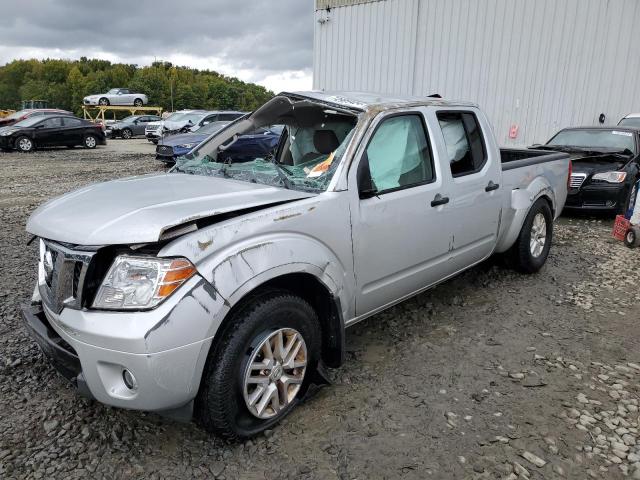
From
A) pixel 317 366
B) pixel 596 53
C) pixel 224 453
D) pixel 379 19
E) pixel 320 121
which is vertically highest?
pixel 379 19

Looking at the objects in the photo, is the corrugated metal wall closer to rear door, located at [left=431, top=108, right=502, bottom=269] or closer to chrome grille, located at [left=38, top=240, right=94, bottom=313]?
rear door, located at [left=431, top=108, right=502, bottom=269]

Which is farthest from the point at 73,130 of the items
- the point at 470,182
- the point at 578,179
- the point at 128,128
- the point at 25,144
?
the point at 470,182

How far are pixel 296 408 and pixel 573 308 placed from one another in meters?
2.82

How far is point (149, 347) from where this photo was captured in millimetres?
2025

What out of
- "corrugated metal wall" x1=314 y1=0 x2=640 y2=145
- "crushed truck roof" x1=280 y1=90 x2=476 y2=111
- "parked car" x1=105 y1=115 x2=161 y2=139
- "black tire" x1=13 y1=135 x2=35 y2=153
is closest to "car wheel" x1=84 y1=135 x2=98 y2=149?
"black tire" x1=13 y1=135 x2=35 y2=153

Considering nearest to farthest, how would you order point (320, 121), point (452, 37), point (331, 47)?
point (320, 121), point (452, 37), point (331, 47)

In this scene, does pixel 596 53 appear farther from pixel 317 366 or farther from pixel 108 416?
pixel 108 416

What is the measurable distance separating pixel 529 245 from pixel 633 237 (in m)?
2.23

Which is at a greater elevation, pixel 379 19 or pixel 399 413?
pixel 379 19

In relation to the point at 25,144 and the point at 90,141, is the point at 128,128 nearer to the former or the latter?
the point at 90,141

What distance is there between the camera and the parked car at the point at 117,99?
1537 inches

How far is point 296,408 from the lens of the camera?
278cm

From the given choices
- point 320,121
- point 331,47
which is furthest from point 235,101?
point 320,121

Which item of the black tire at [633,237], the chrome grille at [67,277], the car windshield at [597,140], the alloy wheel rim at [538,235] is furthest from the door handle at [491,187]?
the car windshield at [597,140]
